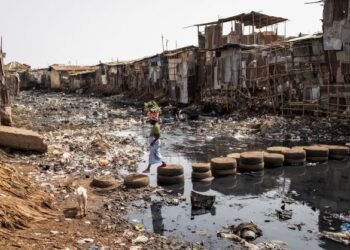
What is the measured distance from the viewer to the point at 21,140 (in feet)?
34.5

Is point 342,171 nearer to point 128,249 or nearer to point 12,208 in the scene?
point 128,249

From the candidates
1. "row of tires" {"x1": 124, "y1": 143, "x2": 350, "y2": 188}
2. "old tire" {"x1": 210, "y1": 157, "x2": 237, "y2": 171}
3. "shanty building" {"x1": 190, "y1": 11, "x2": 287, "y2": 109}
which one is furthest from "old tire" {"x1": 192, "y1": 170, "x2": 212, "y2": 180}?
"shanty building" {"x1": 190, "y1": 11, "x2": 287, "y2": 109}

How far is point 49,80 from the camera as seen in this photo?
2261 inches

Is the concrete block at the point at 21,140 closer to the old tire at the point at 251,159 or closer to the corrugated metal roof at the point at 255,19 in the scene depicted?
the old tire at the point at 251,159

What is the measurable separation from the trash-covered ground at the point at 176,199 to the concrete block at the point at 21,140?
241mm

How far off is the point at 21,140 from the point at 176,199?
204 inches

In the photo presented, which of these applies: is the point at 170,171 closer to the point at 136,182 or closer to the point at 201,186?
the point at 201,186

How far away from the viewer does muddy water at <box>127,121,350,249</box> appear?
598cm

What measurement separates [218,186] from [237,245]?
10.3 feet

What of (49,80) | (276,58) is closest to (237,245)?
(276,58)

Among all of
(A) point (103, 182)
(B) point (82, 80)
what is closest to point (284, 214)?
(A) point (103, 182)

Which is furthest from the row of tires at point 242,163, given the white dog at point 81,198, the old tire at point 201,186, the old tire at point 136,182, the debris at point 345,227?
the debris at point 345,227

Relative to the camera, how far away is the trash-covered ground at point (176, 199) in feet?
18.4

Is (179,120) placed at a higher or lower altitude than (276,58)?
lower
